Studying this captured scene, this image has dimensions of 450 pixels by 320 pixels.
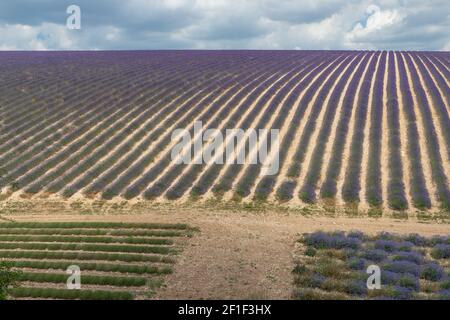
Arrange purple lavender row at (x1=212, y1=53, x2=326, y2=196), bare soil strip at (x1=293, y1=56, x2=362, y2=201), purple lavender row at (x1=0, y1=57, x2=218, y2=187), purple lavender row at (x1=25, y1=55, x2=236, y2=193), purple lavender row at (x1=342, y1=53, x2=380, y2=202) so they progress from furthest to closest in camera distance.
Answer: purple lavender row at (x1=0, y1=57, x2=218, y2=187) → purple lavender row at (x1=25, y1=55, x2=236, y2=193) → bare soil strip at (x1=293, y1=56, x2=362, y2=201) → purple lavender row at (x1=212, y1=53, x2=326, y2=196) → purple lavender row at (x1=342, y1=53, x2=380, y2=202)

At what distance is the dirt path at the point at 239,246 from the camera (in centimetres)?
1758

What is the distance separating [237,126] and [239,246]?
2016cm

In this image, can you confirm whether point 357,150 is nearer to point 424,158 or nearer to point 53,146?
point 424,158

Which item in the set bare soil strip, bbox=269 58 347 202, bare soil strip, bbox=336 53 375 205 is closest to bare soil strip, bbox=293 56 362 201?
bare soil strip, bbox=269 58 347 202

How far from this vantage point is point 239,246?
2212 centimetres

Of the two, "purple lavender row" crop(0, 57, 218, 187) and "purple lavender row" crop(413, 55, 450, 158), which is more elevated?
"purple lavender row" crop(413, 55, 450, 158)

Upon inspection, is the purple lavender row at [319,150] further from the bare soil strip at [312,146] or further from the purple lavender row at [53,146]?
the purple lavender row at [53,146]

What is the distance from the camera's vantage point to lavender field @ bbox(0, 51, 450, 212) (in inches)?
1216

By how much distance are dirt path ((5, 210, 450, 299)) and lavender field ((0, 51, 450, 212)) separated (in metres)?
2.68

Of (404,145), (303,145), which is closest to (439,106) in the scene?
(404,145)

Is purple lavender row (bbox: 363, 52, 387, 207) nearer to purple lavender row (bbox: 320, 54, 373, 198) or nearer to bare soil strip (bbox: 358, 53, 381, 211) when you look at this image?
bare soil strip (bbox: 358, 53, 381, 211)

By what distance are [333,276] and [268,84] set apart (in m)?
36.9

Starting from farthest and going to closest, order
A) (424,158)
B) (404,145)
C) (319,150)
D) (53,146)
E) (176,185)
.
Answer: (53,146) < (319,150) < (404,145) < (424,158) < (176,185)
